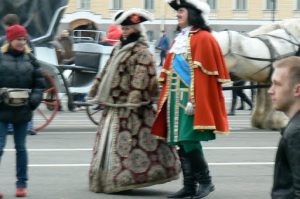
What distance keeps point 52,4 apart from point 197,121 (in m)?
9.41

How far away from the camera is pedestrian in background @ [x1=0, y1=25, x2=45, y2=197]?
855cm

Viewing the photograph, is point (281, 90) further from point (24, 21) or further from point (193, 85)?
point (24, 21)

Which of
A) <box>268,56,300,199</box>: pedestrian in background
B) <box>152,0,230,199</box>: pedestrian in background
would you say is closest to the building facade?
<box>152,0,230,199</box>: pedestrian in background

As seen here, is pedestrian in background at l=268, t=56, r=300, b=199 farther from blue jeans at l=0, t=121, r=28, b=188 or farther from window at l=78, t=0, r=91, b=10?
window at l=78, t=0, r=91, b=10

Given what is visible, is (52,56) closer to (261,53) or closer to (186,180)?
(261,53)

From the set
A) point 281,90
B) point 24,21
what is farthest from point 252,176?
point 24,21

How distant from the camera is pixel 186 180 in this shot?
8711 mm

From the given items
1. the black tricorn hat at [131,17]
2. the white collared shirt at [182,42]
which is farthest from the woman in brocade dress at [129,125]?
the white collared shirt at [182,42]

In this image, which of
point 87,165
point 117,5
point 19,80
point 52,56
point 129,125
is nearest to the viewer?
point 19,80

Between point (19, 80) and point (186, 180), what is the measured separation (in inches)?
65.6

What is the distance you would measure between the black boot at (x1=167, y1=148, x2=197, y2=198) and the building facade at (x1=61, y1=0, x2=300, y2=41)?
5269 cm

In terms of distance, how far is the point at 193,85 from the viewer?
837cm

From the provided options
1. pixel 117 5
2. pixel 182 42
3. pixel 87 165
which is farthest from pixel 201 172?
pixel 117 5

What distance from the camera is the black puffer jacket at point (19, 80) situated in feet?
28.1
